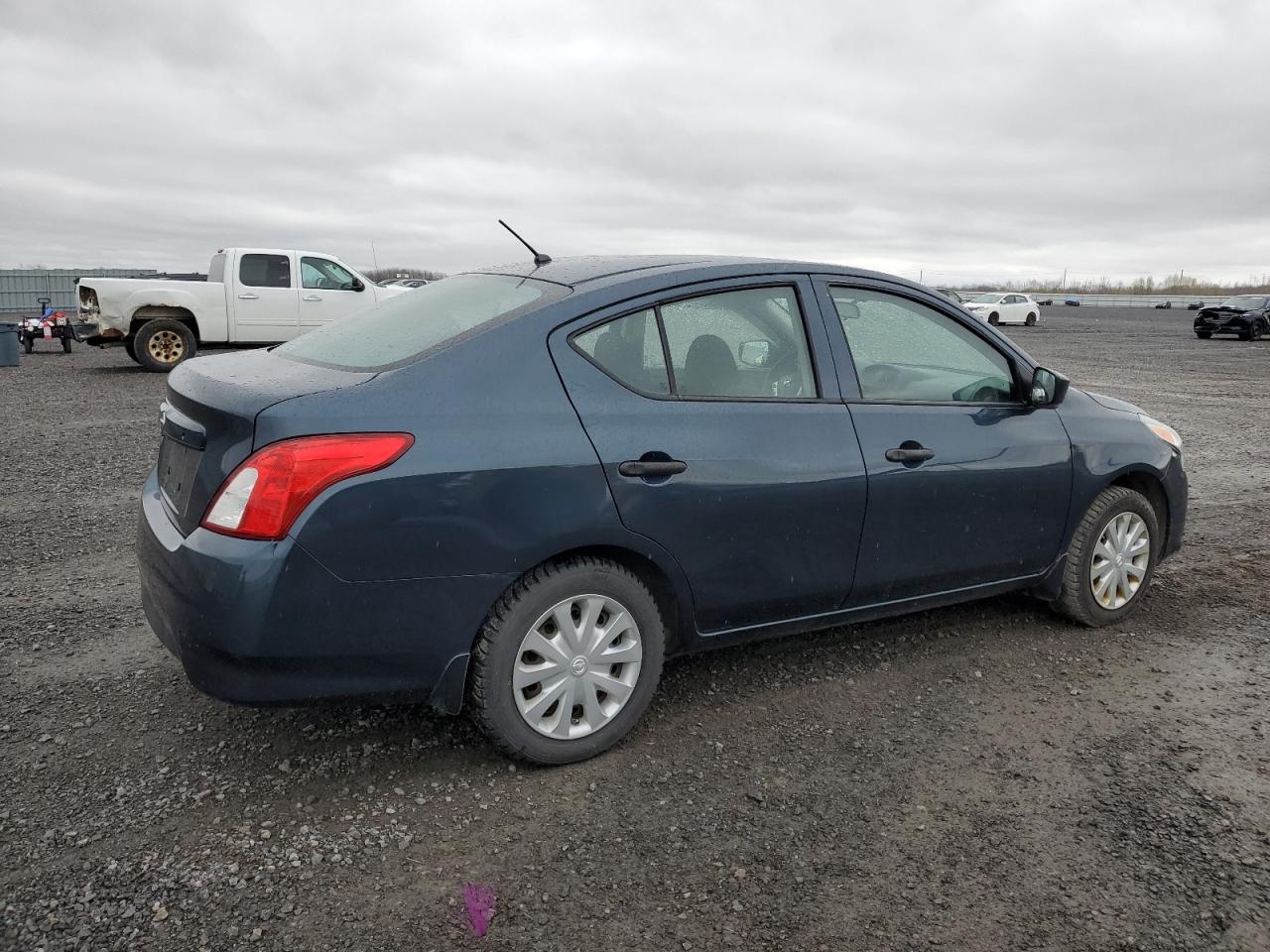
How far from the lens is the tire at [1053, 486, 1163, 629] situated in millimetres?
4312

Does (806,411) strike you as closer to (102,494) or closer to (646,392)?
(646,392)

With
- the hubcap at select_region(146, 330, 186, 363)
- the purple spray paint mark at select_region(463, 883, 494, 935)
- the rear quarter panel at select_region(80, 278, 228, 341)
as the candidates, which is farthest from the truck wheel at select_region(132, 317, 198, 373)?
the purple spray paint mark at select_region(463, 883, 494, 935)

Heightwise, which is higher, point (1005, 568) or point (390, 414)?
point (390, 414)

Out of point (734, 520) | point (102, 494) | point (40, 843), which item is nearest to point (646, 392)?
point (734, 520)

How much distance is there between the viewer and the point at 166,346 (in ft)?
53.6

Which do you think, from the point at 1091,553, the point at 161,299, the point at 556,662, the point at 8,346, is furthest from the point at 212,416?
the point at 8,346

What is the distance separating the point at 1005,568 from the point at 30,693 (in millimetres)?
3751

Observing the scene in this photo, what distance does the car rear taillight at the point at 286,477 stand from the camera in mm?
2652

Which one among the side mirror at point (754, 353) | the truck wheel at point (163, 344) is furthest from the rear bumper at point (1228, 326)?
the side mirror at point (754, 353)

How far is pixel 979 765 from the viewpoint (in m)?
3.20

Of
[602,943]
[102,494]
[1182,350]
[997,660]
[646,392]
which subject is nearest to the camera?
[602,943]

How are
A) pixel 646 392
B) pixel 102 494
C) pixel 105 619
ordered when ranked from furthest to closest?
pixel 102 494 < pixel 105 619 < pixel 646 392

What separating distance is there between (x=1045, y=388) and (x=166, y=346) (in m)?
15.5

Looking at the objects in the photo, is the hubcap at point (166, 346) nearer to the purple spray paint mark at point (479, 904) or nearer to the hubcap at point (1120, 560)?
the hubcap at point (1120, 560)
